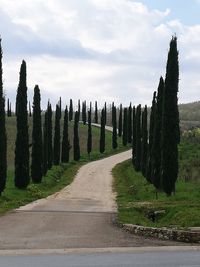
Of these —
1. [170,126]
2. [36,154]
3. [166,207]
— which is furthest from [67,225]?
[36,154]

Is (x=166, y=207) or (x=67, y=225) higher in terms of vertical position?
(x=166, y=207)

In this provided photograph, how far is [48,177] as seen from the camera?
47.8m

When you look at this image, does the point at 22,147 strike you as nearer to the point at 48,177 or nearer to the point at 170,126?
the point at 170,126

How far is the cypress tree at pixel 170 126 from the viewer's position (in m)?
30.0

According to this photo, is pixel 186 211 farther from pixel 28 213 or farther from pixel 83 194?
pixel 83 194

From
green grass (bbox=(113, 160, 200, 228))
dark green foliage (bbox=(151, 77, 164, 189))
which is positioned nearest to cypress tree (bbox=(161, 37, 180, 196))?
green grass (bbox=(113, 160, 200, 228))

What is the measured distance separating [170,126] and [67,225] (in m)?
14.3

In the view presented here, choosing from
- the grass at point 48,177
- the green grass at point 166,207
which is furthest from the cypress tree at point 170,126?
the grass at point 48,177

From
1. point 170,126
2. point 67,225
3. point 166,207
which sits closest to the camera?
point 67,225

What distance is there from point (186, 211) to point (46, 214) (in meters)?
6.39

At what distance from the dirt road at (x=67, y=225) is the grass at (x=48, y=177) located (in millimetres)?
1470

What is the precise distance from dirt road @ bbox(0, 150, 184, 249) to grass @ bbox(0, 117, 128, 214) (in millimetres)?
1470

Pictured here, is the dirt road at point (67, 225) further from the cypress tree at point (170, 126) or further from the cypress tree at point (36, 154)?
the cypress tree at point (36, 154)

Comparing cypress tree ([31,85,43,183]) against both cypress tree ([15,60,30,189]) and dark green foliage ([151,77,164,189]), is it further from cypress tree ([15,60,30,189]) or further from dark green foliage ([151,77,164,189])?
dark green foliage ([151,77,164,189])
